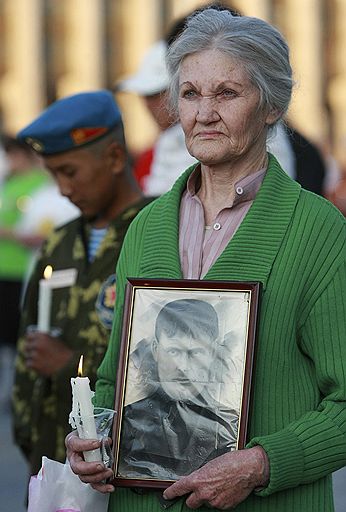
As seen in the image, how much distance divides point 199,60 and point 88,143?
1684 mm

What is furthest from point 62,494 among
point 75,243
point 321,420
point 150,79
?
point 150,79

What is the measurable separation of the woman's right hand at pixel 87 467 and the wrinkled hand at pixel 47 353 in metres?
1.68

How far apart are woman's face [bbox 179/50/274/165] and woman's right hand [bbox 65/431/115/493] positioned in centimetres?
64

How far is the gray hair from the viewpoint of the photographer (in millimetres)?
3270

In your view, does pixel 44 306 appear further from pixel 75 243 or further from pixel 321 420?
pixel 321 420

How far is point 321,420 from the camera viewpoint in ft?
10.3

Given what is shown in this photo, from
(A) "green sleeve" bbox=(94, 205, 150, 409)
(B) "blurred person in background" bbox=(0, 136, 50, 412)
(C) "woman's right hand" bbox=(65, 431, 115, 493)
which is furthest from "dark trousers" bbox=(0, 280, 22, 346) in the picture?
(C) "woman's right hand" bbox=(65, 431, 115, 493)

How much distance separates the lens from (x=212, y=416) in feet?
10.3

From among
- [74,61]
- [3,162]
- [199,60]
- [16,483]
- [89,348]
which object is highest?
[74,61]

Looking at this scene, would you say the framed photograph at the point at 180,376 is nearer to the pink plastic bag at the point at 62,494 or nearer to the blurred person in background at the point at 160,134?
the pink plastic bag at the point at 62,494

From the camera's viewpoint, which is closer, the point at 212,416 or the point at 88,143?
the point at 212,416

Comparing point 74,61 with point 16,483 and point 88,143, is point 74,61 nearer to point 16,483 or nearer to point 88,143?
point 16,483

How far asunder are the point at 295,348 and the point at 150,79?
3.57m

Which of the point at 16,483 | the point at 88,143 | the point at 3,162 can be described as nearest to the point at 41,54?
the point at 3,162
